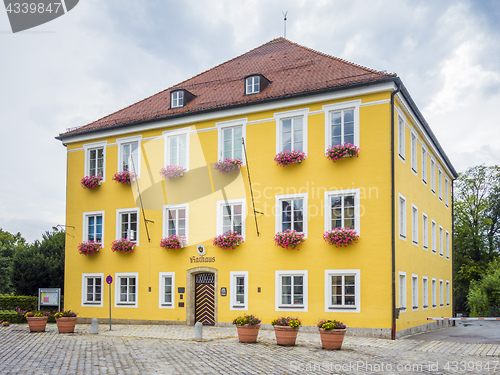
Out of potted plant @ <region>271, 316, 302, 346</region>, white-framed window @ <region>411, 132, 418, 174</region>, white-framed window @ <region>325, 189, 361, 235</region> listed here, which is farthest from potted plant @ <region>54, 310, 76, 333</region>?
white-framed window @ <region>411, 132, 418, 174</region>

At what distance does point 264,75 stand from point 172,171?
233 inches

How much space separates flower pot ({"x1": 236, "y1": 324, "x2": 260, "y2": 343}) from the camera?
688 inches

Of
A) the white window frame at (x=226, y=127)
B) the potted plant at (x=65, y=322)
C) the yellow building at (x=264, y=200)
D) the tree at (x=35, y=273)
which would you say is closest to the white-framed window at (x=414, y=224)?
the yellow building at (x=264, y=200)

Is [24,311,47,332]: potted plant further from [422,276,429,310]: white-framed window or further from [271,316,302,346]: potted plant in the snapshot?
[422,276,429,310]: white-framed window

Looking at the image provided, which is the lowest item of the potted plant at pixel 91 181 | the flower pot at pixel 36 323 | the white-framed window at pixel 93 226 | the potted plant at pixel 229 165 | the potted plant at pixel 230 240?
the flower pot at pixel 36 323

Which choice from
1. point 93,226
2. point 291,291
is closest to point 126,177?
point 93,226

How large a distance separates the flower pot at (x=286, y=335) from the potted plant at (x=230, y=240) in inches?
256

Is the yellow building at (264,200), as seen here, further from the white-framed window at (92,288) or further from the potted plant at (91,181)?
the potted plant at (91,181)

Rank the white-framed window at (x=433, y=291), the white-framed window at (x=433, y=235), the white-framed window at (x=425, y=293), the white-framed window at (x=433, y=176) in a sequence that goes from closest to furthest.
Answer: the white-framed window at (x=425, y=293) → the white-framed window at (x=433, y=291) → the white-framed window at (x=433, y=235) → the white-framed window at (x=433, y=176)

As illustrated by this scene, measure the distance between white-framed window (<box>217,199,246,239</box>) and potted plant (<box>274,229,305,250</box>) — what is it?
6.31 feet

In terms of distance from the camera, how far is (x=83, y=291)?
27219 millimetres

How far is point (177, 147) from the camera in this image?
2569 centimetres

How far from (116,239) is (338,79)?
12364 millimetres

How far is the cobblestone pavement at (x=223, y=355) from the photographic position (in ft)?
42.4
